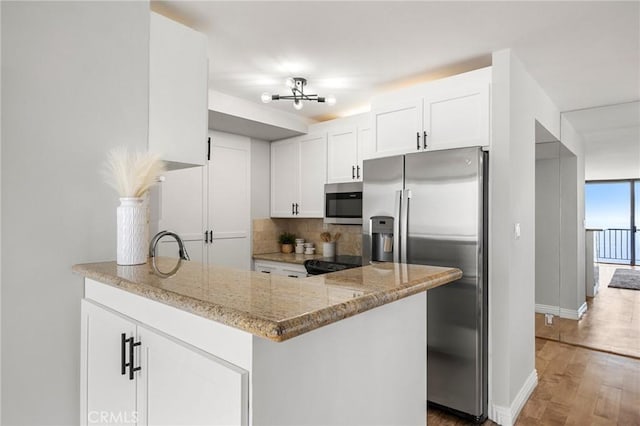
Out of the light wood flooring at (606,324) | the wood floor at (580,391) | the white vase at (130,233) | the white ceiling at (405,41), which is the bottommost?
the wood floor at (580,391)

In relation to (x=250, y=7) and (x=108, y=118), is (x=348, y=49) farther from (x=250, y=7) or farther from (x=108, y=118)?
(x=108, y=118)

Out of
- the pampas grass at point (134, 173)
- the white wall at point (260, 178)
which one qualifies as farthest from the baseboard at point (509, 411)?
the white wall at point (260, 178)

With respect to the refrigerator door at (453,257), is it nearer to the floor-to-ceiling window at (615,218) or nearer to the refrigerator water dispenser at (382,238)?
the refrigerator water dispenser at (382,238)

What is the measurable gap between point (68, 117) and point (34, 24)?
36 centimetres

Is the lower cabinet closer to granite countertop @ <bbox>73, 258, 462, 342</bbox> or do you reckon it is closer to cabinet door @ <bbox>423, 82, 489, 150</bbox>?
granite countertop @ <bbox>73, 258, 462, 342</bbox>

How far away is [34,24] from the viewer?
1.43m

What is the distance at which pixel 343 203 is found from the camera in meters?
3.72

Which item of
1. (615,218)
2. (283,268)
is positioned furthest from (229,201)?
(615,218)

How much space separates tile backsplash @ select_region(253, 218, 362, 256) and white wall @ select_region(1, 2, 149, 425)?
9.14ft

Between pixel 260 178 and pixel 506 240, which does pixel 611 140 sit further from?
pixel 260 178

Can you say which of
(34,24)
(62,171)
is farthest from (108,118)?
(34,24)

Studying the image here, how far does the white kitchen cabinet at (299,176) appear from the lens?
4.03 metres

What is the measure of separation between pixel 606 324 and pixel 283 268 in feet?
11.2

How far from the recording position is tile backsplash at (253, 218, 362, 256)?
4.18m
